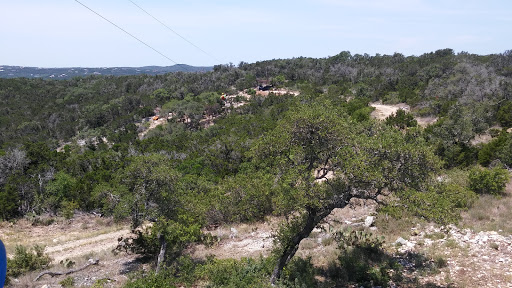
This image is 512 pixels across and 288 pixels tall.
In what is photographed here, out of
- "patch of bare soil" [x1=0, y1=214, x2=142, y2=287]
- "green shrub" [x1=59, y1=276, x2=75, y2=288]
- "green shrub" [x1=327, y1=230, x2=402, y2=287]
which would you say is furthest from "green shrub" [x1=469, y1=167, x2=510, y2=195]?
"green shrub" [x1=59, y1=276, x2=75, y2=288]

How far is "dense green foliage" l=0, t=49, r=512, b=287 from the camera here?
6.74 m

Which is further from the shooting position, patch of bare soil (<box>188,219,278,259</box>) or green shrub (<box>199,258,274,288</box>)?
patch of bare soil (<box>188,219,278,259</box>)

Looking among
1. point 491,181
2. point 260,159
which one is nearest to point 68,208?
point 260,159

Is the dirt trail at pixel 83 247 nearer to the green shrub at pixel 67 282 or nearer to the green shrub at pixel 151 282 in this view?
the green shrub at pixel 67 282

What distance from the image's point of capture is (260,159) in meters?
8.05

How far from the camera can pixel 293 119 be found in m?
7.11

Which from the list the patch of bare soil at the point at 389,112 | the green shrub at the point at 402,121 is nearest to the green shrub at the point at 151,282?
the green shrub at the point at 402,121

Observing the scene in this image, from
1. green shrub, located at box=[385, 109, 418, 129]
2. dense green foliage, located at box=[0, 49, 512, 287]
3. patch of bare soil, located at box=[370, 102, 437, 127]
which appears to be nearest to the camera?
dense green foliage, located at box=[0, 49, 512, 287]

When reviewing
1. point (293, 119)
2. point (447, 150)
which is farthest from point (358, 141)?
point (447, 150)

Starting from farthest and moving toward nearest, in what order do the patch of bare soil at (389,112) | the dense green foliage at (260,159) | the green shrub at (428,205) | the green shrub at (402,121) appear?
the patch of bare soil at (389,112) → the green shrub at (402,121) → the dense green foliage at (260,159) → the green shrub at (428,205)

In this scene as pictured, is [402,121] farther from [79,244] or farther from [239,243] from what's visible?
[79,244]

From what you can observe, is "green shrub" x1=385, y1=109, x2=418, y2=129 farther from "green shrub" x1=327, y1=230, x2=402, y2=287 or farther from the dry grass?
"green shrub" x1=327, y1=230, x2=402, y2=287

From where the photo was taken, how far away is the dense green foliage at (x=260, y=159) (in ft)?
22.1

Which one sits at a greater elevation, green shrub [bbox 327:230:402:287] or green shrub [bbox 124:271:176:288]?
green shrub [bbox 327:230:402:287]
